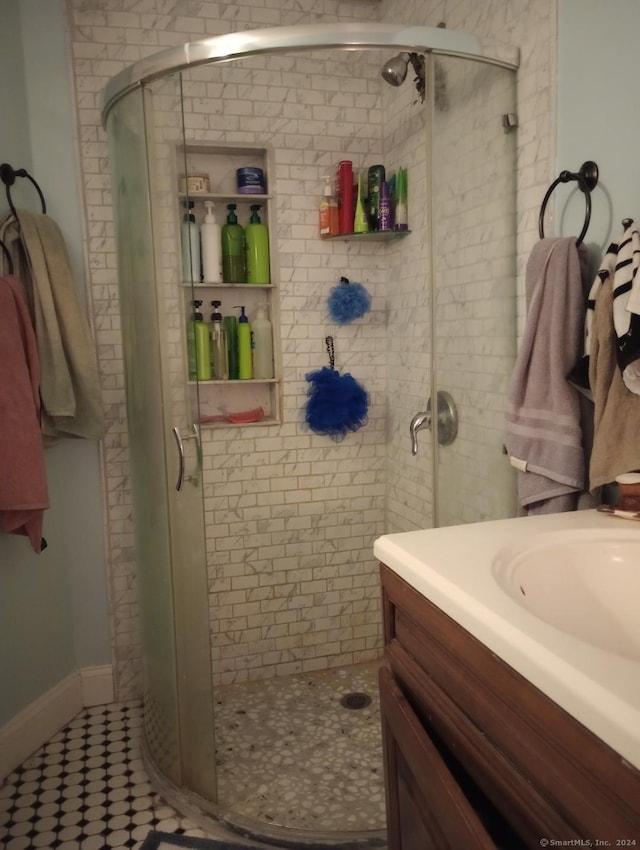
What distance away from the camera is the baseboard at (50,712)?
2.14 metres

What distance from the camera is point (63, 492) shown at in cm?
243

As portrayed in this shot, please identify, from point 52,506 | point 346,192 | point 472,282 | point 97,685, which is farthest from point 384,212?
point 97,685

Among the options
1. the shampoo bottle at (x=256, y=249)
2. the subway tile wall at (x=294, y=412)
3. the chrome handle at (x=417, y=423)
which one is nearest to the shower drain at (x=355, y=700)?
the subway tile wall at (x=294, y=412)

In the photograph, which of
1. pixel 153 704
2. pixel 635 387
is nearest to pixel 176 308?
pixel 635 387

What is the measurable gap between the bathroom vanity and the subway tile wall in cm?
133

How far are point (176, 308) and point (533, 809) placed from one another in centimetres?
153

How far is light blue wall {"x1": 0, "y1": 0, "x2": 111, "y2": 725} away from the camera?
2160mm

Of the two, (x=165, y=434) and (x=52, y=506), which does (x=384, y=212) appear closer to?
(x=165, y=434)

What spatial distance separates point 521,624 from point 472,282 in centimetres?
141

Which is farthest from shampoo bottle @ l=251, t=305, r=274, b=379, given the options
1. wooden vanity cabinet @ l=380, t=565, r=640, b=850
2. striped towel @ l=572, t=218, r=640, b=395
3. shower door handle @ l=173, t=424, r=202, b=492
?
wooden vanity cabinet @ l=380, t=565, r=640, b=850

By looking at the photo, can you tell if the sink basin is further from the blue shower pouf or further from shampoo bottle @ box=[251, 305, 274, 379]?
shampoo bottle @ box=[251, 305, 274, 379]

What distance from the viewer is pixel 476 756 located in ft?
2.77

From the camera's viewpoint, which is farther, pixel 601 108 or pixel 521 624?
pixel 601 108

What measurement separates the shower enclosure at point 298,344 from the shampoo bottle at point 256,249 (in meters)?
0.06
